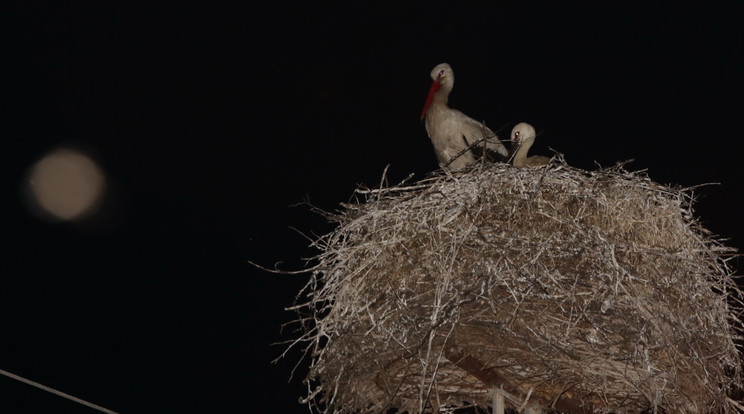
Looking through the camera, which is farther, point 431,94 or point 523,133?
point 431,94

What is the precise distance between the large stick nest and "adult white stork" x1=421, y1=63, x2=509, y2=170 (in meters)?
0.67

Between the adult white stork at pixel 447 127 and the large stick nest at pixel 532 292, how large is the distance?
669 mm

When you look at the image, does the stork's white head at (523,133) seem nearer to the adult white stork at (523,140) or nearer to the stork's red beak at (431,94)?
the adult white stork at (523,140)

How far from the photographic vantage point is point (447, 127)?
104 inches

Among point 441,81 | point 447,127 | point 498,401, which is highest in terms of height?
point 441,81

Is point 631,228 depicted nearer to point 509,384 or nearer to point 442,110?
point 509,384

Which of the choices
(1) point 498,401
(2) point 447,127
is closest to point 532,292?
(1) point 498,401

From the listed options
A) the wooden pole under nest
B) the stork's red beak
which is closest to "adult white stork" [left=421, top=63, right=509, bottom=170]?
the stork's red beak

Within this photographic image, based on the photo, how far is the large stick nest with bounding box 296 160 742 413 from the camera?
1705 millimetres

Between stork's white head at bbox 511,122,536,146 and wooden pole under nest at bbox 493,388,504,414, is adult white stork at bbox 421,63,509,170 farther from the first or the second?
wooden pole under nest at bbox 493,388,504,414

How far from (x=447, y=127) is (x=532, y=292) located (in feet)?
3.35

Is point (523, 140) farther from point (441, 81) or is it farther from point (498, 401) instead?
point (498, 401)

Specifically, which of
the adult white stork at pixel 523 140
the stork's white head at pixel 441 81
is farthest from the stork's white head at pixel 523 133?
the stork's white head at pixel 441 81

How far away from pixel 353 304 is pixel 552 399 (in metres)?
0.47
